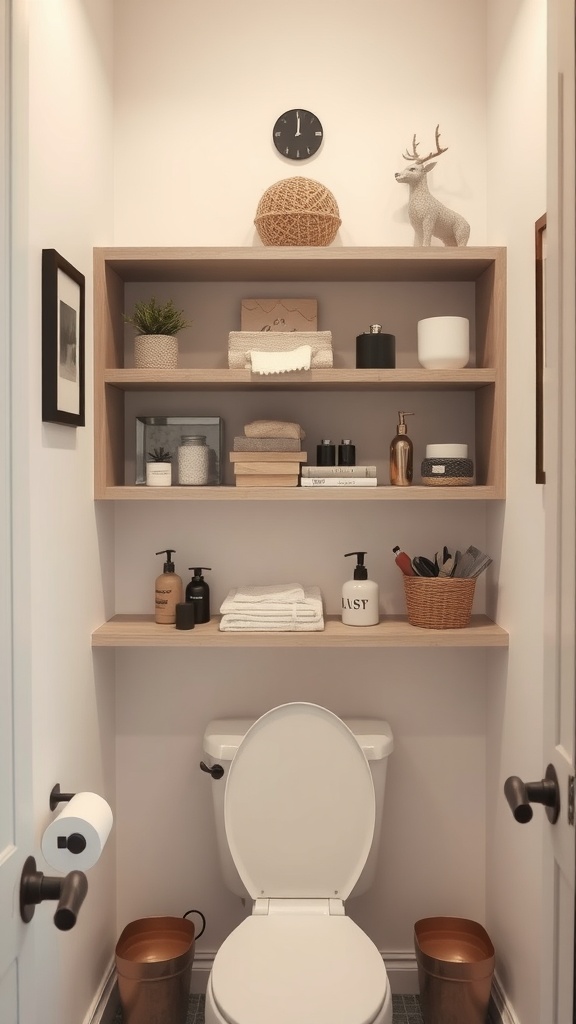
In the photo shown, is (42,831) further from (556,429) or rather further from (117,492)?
(556,429)

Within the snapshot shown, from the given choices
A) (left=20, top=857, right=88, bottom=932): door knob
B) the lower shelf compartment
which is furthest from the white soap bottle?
(left=20, top=857, right=88, bottom=932): door knob

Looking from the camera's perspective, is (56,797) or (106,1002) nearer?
(56,797)

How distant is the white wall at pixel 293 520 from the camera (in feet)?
7.30

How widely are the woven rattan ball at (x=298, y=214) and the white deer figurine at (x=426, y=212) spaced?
20cm

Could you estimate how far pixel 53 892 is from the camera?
3.37ft

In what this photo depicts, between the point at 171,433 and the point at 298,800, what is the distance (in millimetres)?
990

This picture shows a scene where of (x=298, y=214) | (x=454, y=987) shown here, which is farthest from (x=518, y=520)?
(x=454, y=987)

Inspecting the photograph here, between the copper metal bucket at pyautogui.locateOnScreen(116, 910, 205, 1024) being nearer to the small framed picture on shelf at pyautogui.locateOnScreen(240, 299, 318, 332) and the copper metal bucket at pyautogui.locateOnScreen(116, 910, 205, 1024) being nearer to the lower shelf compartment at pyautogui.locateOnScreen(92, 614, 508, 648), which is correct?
the lower shelf compartment at pyautogui.locateOnScreen(92, 614, 508, 648)

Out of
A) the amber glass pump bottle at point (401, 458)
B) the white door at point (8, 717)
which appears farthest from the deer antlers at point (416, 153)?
the white door at point (8, 717)

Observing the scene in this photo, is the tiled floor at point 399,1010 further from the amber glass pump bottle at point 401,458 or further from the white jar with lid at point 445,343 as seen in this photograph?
the white jar with lid at point 445,343

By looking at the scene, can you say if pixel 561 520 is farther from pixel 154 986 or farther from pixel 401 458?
pixel 154 986

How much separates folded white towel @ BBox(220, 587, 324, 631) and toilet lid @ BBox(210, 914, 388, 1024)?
0.66 meters

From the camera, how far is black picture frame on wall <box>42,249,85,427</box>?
5.22 feet

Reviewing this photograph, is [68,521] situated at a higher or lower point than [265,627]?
higher
